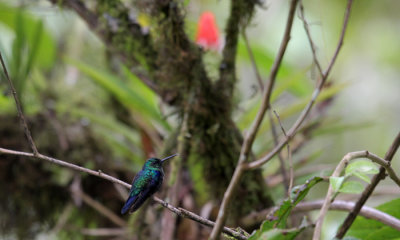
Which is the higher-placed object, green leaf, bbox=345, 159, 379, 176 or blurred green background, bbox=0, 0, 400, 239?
green leaf, bbox=345, 159, 379, 176

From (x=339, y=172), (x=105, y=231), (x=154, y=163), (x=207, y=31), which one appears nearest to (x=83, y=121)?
(x=105, y=231)

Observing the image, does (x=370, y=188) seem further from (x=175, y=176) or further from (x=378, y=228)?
(x=175, y=176)

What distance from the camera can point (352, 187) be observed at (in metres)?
0.75

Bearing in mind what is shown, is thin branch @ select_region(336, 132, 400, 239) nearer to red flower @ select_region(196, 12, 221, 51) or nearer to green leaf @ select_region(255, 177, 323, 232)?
green leaf @ select_region(255, 177, 323, 232)

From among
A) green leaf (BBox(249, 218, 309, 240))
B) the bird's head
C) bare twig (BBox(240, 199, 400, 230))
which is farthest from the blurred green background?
green leaf (BBox(249, 218, 309, 240))

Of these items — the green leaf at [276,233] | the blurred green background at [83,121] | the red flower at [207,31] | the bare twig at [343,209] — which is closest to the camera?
the green leaf at [276,233]

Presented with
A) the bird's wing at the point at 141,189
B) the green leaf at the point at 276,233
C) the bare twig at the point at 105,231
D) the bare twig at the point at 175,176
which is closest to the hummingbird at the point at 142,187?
the bird's wing at the point at 141,189

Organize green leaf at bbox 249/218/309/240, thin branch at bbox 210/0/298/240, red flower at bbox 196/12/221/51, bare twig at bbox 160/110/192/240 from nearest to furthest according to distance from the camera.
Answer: thin branch at bbox 210/0/298/240, green leaf at bbox 249/218/309/240, bare twig at bbox 160/110/192/240, red flower at bbox 196/12/221/51

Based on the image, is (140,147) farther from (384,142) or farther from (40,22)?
(384,142)

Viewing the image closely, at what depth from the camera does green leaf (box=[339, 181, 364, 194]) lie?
2.41 feet

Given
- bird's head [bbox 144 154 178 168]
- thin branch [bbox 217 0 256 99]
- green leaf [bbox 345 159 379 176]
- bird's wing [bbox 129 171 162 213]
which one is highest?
thin branch [bbox 217 0 256 99]

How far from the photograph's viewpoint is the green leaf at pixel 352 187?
736 millimetres

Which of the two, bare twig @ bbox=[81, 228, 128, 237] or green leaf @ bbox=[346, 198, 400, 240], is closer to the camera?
green leaf @ bbox=[346, 198, 400, 240]

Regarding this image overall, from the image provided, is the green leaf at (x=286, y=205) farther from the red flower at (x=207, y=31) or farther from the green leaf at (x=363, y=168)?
the red flower at (x=207, y=31)
